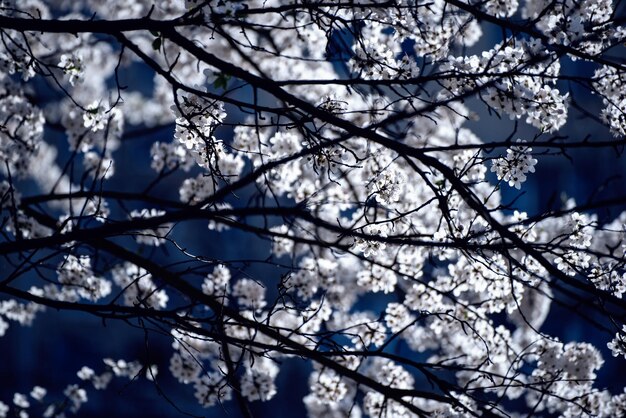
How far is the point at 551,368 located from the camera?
18.9ft

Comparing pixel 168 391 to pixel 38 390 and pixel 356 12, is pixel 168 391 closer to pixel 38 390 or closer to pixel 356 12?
pixel 38 390

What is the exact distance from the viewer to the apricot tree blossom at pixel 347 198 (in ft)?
10.4

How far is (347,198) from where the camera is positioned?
652 cm

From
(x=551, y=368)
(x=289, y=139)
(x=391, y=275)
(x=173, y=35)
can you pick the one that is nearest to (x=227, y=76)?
(x=173, y=35)

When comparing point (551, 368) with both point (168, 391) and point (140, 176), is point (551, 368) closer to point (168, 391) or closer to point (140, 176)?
point (168, 391)

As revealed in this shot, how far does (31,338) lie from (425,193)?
54.4ft

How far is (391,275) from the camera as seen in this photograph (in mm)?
5777

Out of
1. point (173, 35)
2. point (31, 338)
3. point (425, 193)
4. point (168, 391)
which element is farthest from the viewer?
point (31, 338)

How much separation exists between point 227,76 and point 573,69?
605 inches

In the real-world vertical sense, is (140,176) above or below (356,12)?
above

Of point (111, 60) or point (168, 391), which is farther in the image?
point (168, 391)

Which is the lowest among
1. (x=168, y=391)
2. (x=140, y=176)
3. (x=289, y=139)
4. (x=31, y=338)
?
(x=289, y=139)

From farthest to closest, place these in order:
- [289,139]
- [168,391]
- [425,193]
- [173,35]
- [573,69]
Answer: [168,391]
[573,69]
[425,193]
[289,139]
[173,35]

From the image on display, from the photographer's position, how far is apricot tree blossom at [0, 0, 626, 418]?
124 inches
